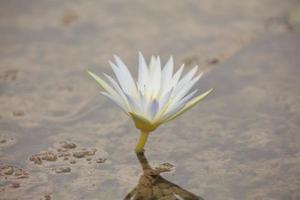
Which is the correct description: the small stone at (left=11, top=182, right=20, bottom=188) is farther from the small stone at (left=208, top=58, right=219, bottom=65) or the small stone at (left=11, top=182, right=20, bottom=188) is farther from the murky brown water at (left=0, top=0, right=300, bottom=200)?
the small stone at (left=208, top=58, right=219, bottom=65)

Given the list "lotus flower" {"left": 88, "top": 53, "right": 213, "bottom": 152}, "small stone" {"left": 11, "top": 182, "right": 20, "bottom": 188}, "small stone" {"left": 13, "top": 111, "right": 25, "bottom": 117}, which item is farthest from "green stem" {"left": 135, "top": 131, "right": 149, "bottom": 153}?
"small stone" {"left": 13, "top": 111, "right": 25, "bottom": 117}

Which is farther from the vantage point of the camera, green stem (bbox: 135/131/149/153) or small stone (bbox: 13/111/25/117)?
small stone (bbox: 13/111/25/117)

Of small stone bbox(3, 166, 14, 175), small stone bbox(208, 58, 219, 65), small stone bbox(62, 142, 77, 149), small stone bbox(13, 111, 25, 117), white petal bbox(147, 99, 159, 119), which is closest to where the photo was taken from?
white petal bbox(147, 99, 159, 119)

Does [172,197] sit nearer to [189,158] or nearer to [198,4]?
[189,158]

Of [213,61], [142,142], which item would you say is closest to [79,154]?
[142,142]

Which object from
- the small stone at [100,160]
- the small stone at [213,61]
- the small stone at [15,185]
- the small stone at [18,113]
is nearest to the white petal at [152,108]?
Answer: the small stone at [100,160]

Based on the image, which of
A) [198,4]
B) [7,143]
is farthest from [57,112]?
[198,4]

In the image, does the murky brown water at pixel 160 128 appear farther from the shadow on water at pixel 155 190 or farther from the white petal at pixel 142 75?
the white petal at pixel 142 75
